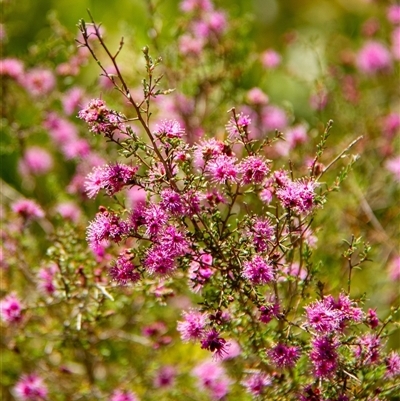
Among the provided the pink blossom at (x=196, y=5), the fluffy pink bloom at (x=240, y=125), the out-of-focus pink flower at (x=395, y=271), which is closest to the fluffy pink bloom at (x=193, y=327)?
the fluffy pink bloom at (x=240, y=125)

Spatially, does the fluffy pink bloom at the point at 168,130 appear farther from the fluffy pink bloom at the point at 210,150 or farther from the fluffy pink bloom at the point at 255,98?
the fluffy pink bloom at the point at 255,98

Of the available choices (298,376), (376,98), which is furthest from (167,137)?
(376,98)

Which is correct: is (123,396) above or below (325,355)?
above

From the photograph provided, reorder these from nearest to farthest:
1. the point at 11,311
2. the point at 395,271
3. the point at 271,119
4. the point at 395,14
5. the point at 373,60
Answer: the point at 11,311 < the point at 395,271 < the point at 271,119 < the point at 395,14 < the point at 373,60

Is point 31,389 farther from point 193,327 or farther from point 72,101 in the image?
point 72,101

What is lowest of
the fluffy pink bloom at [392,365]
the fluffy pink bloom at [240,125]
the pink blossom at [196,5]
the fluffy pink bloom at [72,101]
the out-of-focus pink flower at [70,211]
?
the fluffy pink bloom at [392,365]

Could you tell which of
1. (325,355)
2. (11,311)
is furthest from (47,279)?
(325,355)

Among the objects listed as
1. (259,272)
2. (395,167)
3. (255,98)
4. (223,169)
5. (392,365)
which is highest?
(255,98)
